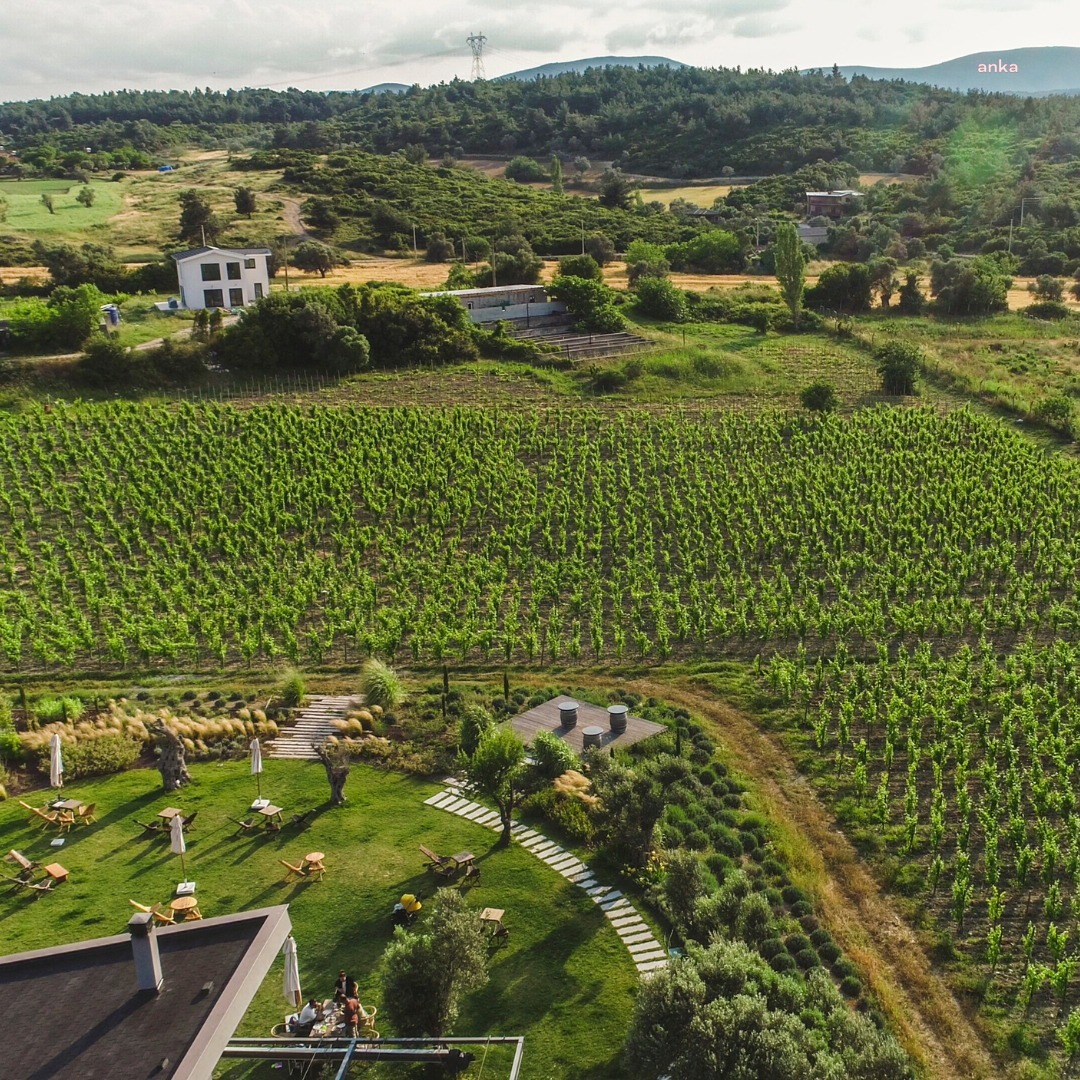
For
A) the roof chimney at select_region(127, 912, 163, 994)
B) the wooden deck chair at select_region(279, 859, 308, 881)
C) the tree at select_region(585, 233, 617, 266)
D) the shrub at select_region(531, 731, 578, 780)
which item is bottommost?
the wooden deck chair at select_region(279, 859, 308, 881)

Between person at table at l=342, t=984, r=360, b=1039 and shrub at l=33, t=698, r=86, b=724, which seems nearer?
person at table at l=342, t=984, r=360, b=1039

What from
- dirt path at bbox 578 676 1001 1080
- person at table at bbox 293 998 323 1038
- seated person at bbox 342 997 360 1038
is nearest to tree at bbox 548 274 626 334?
dirt path at bbox 578 676 1001 1080

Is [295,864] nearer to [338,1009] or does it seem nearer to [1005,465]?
[338,1009]

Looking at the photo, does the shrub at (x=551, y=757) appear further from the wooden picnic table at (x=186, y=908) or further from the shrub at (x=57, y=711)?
the shrub at (x=57, y=711)

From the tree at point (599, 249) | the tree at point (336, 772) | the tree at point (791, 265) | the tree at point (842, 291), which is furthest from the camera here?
the tree at point (599, 249)

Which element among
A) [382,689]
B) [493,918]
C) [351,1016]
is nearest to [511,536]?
[382,689]

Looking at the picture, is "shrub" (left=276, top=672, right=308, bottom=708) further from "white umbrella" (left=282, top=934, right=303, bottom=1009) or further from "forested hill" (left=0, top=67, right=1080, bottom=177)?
"forested hill" (left=0, top=67, right=1080, bottom=177)

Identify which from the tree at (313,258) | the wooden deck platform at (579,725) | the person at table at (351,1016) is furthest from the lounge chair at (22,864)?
the tree at (313,258)
